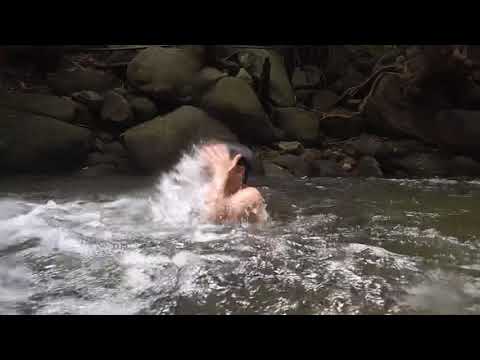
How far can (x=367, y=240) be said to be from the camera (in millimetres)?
4238

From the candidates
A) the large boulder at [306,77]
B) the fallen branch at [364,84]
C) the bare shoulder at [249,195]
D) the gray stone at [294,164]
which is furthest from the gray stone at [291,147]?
the bare shoulder at [249,195]

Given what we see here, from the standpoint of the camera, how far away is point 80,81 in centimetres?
1025

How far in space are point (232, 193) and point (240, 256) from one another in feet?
3.73

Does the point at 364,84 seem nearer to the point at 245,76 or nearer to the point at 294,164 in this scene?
the point at 245,76

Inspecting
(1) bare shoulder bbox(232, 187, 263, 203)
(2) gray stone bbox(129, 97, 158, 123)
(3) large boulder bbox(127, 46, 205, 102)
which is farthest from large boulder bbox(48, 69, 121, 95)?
(1) bare shoulder bbox(232, 187, 263, 203)

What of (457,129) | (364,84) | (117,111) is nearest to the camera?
(457,129)

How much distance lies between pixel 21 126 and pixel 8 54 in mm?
3881

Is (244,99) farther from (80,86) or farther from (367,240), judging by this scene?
(367,240)

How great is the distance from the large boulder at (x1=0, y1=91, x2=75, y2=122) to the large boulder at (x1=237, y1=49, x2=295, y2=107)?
457 cm

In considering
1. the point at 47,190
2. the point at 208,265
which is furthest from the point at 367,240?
the point at 47,190

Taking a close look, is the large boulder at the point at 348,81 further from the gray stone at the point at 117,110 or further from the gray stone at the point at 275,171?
the gray stone at the point at 117,110

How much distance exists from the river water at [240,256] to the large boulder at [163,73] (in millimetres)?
4089

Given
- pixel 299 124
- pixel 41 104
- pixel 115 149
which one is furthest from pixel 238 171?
pixel 41 104

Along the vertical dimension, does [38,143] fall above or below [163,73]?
below
